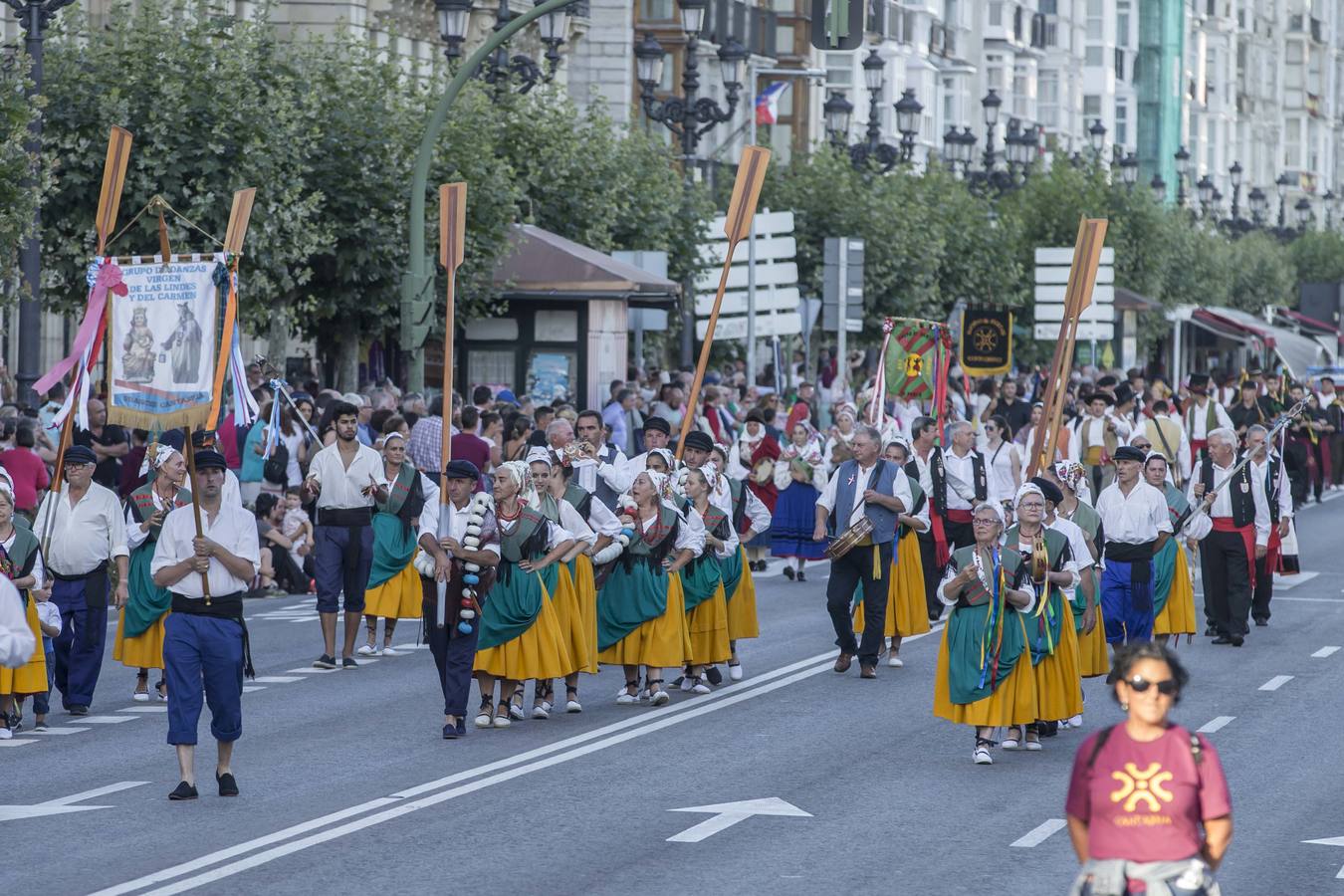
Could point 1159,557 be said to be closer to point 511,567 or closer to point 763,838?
point 511,567

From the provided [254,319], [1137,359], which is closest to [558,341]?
[254,319]

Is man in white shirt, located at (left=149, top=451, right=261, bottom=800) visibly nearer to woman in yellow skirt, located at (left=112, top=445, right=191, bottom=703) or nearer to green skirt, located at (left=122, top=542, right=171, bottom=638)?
woman in yellow skirt, located at (left=112, top=445, right=191, bottom=703)

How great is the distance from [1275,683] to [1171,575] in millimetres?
1065

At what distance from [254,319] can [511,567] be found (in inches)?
521

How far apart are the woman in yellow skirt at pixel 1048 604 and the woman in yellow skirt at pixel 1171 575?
158 inches

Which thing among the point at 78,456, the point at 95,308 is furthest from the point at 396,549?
the point at 95,308

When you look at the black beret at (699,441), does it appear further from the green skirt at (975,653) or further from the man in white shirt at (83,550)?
the man in white shirt at (83,550)

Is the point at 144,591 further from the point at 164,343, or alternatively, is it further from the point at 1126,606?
the point at 1126,606

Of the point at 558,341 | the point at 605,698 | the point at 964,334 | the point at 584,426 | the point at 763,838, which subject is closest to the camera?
the point at 763,838

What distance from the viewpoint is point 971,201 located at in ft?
165

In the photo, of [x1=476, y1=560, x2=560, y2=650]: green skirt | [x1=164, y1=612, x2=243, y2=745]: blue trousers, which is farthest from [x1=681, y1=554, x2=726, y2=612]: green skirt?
[x1=164, y1=612, x2=243, y2=745]: blue trousers

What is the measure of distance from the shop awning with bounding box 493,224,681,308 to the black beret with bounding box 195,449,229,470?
17000 mm

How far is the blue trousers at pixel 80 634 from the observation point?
49.9 feet

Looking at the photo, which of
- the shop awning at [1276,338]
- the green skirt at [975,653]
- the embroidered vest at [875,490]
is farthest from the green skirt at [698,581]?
the shop awning at [1276,338]
